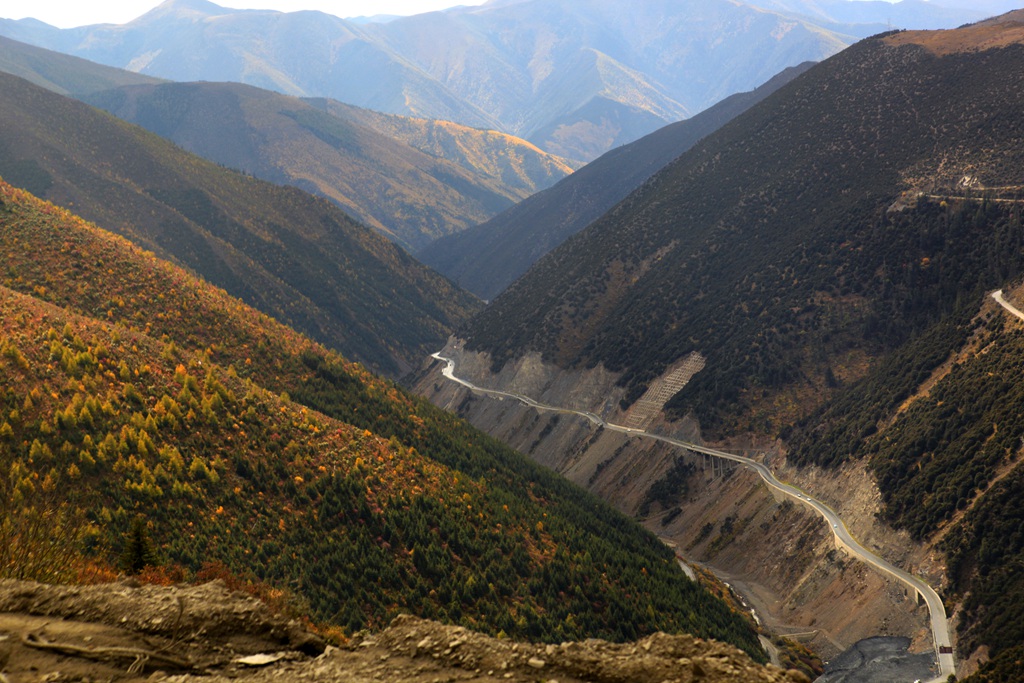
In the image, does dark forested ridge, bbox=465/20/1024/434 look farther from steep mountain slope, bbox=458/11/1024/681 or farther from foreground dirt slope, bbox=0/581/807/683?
foreground dirt slope, bbox=0/581/807/683

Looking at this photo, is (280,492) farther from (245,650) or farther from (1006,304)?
(1006,304)

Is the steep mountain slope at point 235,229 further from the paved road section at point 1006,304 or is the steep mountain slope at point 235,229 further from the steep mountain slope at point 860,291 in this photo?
the paved road section at point 1006,304

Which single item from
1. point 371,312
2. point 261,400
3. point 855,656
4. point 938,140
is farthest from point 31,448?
point 371,312

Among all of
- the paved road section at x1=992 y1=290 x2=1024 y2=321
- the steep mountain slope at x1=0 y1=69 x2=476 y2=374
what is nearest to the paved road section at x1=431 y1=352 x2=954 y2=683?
the paved road section at x1=992 y1=290 x2=1024 y2=321

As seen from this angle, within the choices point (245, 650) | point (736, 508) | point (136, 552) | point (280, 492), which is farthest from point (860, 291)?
point (245, 650)

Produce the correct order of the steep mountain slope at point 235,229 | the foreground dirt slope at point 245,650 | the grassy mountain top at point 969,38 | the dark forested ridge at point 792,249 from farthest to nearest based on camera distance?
the steep mountain slope at point 235,229, the grassy mountain top at point 969,38, the dark forested ridge at point 792,249, the foreground dirt slope at point 245,650

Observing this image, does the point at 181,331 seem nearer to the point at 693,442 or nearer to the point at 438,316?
the point at 693,442

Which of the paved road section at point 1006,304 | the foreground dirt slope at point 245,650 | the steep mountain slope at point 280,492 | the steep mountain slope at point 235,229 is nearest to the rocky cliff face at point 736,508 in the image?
the steep mountain slope at point 280,492
